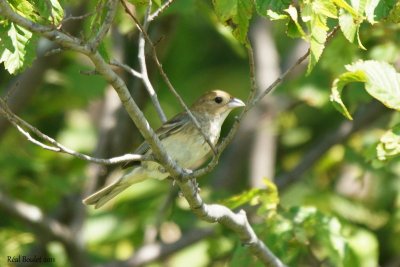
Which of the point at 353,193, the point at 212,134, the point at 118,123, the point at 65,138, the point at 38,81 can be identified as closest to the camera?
the point at 212,134

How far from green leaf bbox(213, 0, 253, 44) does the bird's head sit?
2972 millimetres

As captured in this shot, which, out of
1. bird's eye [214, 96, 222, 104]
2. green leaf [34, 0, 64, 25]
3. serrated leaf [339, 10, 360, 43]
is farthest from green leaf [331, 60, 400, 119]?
bird's eye [214, 96, 222, 104]

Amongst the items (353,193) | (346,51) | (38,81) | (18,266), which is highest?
(38,81)

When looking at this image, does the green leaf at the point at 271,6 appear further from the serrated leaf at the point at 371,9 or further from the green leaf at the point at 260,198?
the green leaf at the point at 260,198

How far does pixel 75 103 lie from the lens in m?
8.84

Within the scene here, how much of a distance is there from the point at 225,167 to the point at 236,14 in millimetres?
5647

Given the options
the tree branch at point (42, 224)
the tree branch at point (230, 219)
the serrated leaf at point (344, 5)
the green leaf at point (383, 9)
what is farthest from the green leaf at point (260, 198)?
the tree branch at point (42, 224)

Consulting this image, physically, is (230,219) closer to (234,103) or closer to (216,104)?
(234,103)

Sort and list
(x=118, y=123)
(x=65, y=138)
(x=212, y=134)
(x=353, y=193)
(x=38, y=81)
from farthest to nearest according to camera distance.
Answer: (x=353, y=193) < (x=65, y=138) < (x=118, y=123) < (x=38, y=81) < (x=212, y=134)

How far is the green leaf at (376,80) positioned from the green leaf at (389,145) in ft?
0.60

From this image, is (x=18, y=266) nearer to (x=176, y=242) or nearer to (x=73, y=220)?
(x=73, y=220)

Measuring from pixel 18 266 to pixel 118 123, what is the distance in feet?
5.58

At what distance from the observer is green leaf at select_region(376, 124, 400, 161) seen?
4594 mm

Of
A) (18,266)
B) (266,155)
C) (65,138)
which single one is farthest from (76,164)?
(266,155)
